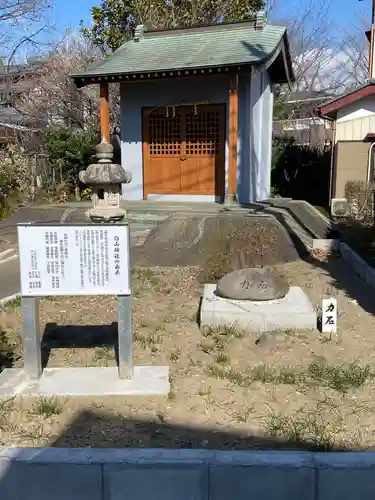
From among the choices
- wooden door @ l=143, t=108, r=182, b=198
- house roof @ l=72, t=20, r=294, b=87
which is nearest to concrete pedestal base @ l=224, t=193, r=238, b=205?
wooden door @ l=143, t=108, r=182, b=198

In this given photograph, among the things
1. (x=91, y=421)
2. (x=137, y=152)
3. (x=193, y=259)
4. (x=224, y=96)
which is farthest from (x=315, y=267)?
(x=137, y=152)

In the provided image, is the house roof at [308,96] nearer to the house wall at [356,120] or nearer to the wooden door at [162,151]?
the house wall at [356,120]

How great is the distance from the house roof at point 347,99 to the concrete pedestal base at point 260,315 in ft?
33.8

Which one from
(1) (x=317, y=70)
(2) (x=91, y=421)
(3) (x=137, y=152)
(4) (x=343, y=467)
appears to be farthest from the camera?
(1) (x=317, y=70)

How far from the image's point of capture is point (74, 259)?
150 inches

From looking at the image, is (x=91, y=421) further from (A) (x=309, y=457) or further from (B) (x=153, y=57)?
(B) (x=153, y=57)

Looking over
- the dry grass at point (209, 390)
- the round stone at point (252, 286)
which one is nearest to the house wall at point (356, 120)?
the dry grass at point (209, 390)

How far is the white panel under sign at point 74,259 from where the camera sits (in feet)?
12.5

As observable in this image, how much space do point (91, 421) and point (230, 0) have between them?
749 inches

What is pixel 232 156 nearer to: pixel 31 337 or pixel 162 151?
pixel 162 151

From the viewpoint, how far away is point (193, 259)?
29.5 feet

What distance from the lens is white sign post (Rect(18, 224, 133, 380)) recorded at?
3.81 m

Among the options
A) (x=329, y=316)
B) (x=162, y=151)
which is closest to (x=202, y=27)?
(x=162, y=151)

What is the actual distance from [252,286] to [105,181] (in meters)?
3.92
